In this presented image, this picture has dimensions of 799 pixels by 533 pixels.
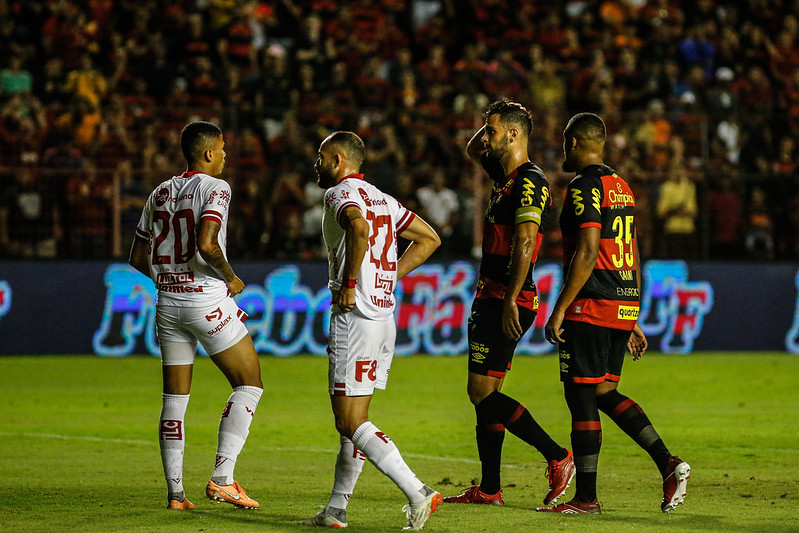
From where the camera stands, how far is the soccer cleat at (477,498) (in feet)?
23.7

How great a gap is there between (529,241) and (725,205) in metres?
13.4

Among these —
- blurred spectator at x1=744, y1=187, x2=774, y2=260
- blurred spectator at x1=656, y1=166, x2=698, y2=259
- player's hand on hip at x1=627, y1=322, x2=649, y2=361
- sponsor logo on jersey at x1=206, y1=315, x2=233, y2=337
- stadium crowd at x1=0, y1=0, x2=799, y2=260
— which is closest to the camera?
sponsor logo on jersey at x1=206, y1=315, x2=233, y2=337

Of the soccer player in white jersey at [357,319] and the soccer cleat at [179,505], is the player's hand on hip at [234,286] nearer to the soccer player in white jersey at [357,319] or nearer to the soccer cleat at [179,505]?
the soccer player in white jersey at [357,319]

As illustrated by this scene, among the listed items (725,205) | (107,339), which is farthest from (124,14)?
(725,205)

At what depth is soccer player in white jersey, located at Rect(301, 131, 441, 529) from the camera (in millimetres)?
6227

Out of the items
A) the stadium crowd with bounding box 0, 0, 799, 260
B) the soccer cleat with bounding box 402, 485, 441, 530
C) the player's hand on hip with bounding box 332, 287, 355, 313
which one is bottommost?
the soccer cleat with bounding box 402, 485, 441, 530

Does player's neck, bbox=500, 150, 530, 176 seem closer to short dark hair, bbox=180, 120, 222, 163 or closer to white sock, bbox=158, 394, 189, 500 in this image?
short dark hair, bbox=180, 120, 222, 163

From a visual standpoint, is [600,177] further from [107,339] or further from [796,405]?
[107,339]

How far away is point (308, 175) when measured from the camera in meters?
18.7

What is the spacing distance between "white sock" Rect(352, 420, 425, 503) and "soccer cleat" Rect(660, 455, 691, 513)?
1.58 meters

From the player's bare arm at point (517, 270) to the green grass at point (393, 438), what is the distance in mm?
1057

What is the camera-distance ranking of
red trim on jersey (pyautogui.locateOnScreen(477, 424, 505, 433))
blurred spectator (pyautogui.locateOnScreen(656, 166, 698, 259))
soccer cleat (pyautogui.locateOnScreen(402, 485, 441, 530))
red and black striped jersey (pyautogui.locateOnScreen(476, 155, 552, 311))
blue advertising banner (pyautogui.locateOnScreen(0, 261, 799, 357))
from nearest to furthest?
soccer cleat (pyautogui.locateOnScreen(402, 485, 441, 530)) → red and black striped jersey (pyautogui.locateOnScreen(476, 155, 552, 311)) → red trim on jersey (pyautogui.locateOnScreen(477, 424, 505, 433)) → blue advertising banner (pyautogui.locateOnScreen(0, 261, 799, 357)) → blurred spectator (pyautogui.locateOnScreen(656, 166, 698, 259))

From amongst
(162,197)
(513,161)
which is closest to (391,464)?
(513,161)

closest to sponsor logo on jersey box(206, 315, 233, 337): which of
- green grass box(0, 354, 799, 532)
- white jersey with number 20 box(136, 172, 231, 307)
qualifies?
white jersey with number 20 box(136, 172, 231, 307)
